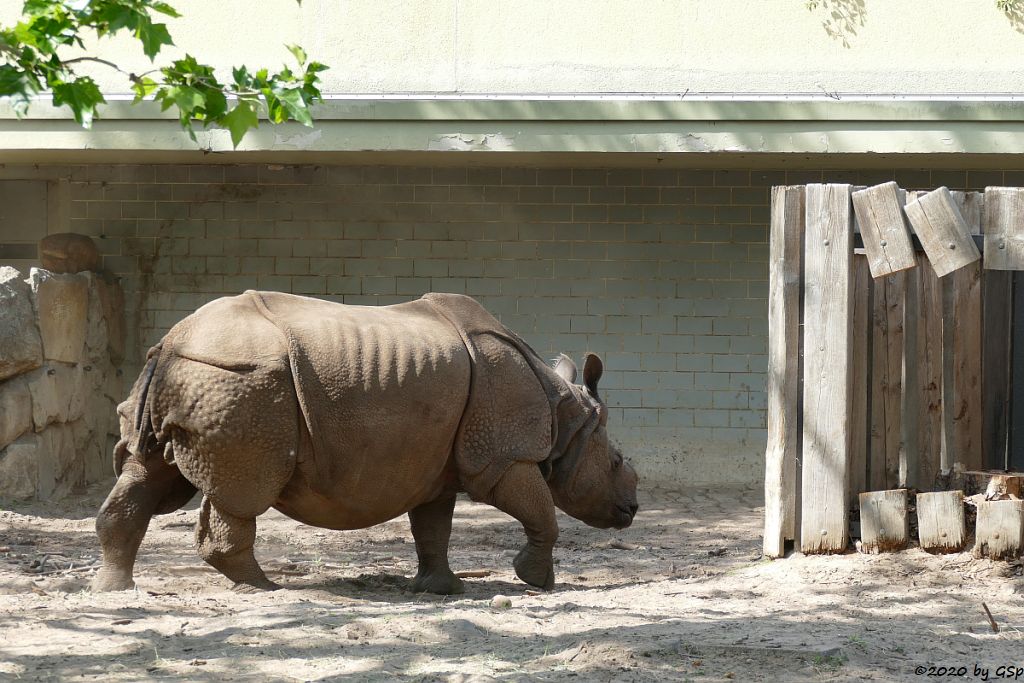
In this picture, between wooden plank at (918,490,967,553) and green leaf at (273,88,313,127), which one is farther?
wooden plank at (918,490,967,553)

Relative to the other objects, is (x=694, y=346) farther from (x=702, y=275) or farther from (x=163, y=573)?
(x=163, y=573)

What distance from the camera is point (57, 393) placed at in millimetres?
10945

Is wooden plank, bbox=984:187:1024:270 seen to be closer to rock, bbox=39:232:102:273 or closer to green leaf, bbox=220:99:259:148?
green leaf, bbox=220:99:259:148

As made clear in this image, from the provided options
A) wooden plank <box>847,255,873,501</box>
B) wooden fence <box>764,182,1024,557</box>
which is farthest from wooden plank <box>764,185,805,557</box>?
wooden plank <box>847,255,873,501</box>

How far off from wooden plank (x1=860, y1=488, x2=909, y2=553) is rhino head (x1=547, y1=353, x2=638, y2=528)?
5.86 ft

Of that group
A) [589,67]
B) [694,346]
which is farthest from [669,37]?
[694,346]

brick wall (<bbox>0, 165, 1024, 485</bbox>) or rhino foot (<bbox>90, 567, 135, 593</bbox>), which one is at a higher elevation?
brick wall (<bbox>0, 165, 1024, 485</bbox>)

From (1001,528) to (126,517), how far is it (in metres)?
4.63

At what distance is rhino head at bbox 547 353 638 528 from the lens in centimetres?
762

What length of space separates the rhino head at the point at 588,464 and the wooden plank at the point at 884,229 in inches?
75.2

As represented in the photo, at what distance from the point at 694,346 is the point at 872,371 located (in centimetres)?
555

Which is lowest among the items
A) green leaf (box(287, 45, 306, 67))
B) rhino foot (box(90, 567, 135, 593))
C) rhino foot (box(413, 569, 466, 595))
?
rhino foot (box(413, 569, 466, 595))

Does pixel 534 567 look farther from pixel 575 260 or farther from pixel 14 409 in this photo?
pixel 575 260

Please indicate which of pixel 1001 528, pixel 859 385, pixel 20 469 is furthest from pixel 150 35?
pixel 20 469
